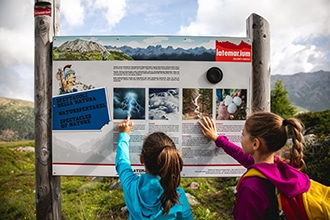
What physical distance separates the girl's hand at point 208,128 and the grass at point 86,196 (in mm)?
3493

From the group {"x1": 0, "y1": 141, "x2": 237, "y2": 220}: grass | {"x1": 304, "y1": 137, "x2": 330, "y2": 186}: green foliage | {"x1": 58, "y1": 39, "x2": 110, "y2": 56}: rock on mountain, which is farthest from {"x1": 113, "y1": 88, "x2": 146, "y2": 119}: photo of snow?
{"x1": 304, "y1": 137, "x2": 330, "y2": 186}: green foliage

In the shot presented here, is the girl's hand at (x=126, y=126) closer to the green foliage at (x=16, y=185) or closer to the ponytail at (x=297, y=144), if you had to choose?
the ponytail at (x=297, y=144)

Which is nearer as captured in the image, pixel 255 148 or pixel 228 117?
pixel 255 148

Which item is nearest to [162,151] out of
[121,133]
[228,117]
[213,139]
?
[121,133]

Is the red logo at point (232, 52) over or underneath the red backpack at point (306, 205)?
over

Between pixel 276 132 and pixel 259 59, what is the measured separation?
1.37 m

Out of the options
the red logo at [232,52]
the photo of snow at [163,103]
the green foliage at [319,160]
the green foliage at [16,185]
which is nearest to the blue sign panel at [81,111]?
the photo of snow at [163,103]

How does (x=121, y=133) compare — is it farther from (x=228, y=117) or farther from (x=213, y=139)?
(x=228, y=117)

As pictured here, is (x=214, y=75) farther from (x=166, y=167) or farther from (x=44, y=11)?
(x=44, y=11)

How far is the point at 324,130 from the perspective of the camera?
1095 cm

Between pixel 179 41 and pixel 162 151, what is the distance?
1.42m

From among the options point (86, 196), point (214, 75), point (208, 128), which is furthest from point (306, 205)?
point (86, 196)

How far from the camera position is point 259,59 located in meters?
3.13

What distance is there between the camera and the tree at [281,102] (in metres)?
21.8
